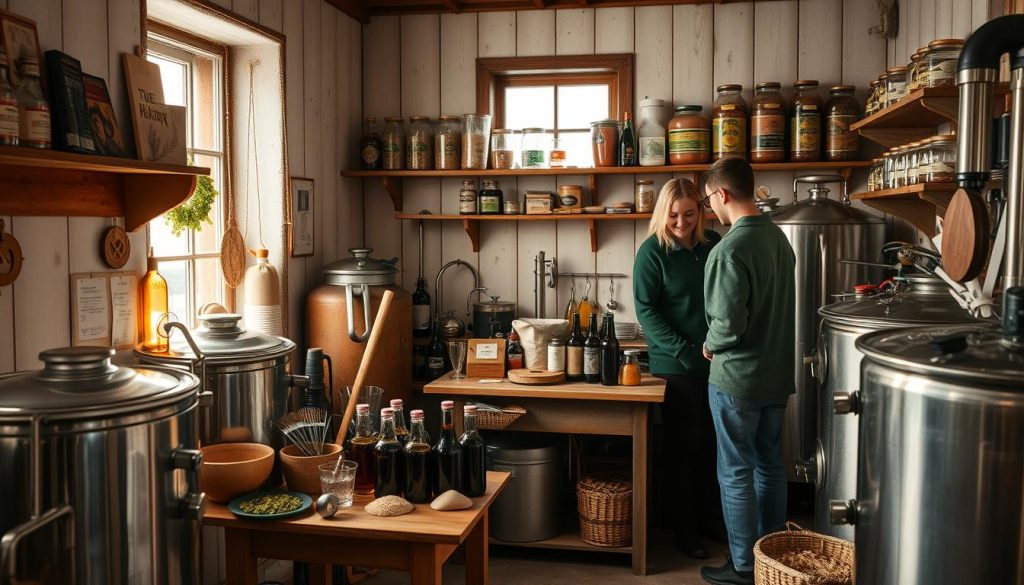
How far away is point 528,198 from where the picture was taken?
440 centimetres

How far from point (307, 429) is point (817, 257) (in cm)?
231

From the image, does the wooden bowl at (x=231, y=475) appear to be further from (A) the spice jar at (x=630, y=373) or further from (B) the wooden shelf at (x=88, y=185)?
(A) the spice jar at (x=630, y=373)

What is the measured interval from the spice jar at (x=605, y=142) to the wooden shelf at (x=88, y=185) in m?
2.11

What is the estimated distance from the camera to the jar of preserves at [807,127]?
13.5 feet

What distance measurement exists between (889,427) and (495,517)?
2457mm

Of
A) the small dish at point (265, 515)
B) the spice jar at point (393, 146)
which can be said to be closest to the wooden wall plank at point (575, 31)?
the spice jar at point (393, 146)

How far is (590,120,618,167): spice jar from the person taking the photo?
4281 millimetres

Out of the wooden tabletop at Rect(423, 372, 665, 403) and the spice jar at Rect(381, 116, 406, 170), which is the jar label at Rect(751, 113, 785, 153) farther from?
the spice jar at Rect(381, 116, 406, 170)

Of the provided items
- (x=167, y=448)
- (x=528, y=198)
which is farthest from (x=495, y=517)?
(x=167, y=448)

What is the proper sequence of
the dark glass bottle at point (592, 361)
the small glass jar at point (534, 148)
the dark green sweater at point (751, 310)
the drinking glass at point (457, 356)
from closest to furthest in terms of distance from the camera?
the dark green sweater at point (751, 310)
the dark glass bottle at point (592, 361)
the drinking glass at point (457, 356)
the small glass jar at point (534, 148)

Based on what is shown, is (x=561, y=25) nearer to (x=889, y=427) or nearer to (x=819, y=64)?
(x=819, y=64)

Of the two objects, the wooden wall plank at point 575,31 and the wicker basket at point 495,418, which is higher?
the wooden wall plank at point 575,31

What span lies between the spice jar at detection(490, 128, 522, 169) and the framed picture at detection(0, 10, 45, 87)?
2.39 metres

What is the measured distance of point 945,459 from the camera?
4.64ft
